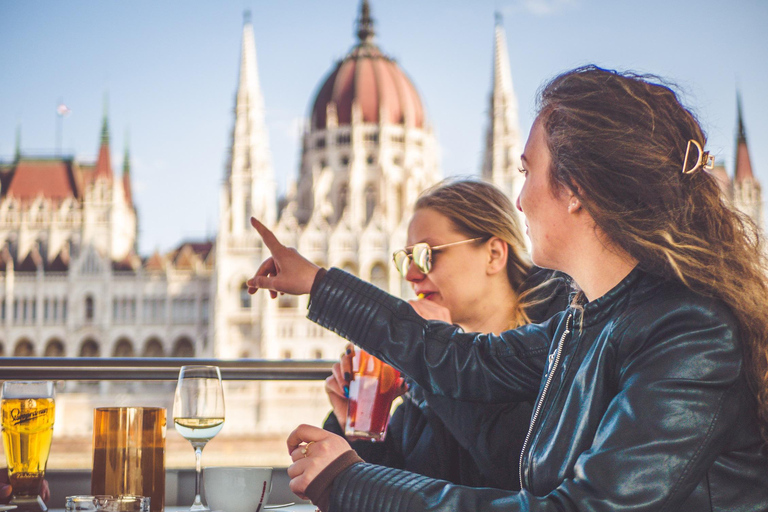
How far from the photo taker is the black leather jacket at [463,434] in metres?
1.20

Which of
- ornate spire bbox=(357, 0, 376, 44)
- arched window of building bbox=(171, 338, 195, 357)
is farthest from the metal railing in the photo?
ornate spire bbox=(357, 0, 376, 44)

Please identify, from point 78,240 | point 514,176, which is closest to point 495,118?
point 514,176

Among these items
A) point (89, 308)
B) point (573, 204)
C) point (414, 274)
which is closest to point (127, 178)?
point (89, 308)

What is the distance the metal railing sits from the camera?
6.13 feet

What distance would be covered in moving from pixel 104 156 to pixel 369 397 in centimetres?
3535

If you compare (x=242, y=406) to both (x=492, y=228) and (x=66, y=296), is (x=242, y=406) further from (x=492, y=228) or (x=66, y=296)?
(x=492, y=228)

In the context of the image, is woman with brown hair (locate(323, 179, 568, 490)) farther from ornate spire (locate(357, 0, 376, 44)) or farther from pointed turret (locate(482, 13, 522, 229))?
ornate spire (locate(357, 0, 376, 44))

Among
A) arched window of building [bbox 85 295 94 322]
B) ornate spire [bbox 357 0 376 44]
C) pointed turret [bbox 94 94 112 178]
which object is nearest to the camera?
arched window of building [bbox 85 295 94 322]

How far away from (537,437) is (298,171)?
33709mm

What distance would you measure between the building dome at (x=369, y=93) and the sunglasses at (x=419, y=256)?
3133cm

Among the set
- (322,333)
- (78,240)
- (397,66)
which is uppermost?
(397,66)

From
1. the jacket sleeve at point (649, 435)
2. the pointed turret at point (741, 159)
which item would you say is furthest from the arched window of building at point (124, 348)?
the jacket sleeve at point (649, 435)

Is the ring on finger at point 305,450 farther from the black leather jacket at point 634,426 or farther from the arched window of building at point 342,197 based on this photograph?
the arched window of building at point 342,197

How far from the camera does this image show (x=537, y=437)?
896 millimetres
